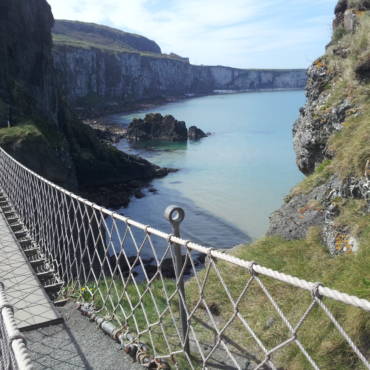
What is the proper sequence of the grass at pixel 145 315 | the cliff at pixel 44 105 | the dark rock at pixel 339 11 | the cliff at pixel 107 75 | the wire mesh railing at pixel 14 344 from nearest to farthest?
the wire mesh railing at pixel 14 344 < the grass at pixel 145 315 < the dark rock at pixel 339 11 < the cliff at pixel 44 105 < the cliff at pixel 107 75

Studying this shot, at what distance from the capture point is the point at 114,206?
34.6 metres

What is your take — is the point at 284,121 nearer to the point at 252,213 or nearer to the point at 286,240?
the point at 252,213

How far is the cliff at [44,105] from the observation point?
97.0 feet

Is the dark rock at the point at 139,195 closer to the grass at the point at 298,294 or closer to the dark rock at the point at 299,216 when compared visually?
the grass at the point at 298,294

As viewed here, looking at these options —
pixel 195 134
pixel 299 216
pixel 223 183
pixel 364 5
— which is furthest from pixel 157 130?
pixel 299 216

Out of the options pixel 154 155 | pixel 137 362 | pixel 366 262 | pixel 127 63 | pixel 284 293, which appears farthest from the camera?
pixel 127 63

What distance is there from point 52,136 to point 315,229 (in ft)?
85.6

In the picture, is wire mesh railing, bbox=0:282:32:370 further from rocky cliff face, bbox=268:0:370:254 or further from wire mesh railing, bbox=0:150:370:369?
rocky cliff face, bbox=268:0:370:254

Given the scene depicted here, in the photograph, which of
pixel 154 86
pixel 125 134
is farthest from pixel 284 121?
pixel 154 86

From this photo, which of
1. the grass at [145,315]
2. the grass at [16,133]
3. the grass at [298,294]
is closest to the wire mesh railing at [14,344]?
the grass at [298,294]

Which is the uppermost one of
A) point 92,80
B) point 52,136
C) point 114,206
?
point 92,80

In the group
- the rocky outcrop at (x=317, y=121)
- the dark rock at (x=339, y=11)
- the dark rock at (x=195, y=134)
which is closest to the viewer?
the rocky outcrop at (x=317, y=121)

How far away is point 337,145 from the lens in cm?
784

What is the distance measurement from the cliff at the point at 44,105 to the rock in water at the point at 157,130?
26.4 metres
